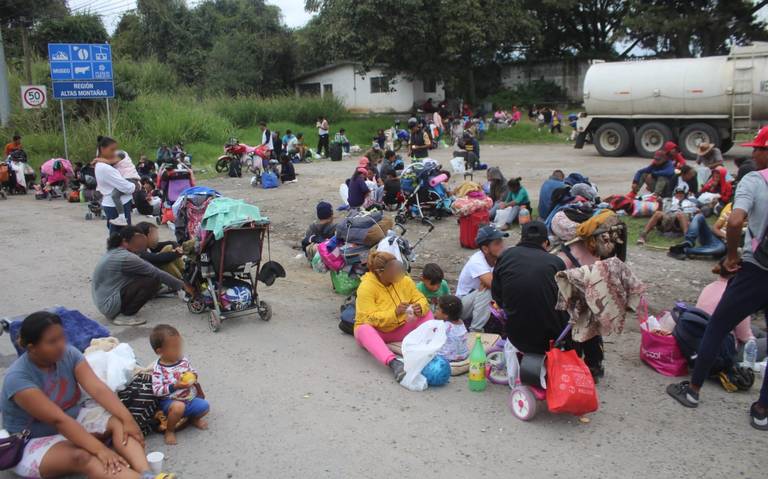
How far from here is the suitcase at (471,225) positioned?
9.83 metres

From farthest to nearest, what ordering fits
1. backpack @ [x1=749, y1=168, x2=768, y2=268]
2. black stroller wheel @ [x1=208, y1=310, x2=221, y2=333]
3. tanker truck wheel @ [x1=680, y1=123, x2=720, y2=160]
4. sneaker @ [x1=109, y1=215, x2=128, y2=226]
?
tanker truck wheel @ [x1=680, y1=123, x2=720, y2=160] → sneaker @ [x1=109, y1=215, x2=128, y2=226] → black stroller wheel @ [x1=208, y1=310, x2=221, y2=333] → backpack @ [x1=749, y1=168, x2=768, y2=268]

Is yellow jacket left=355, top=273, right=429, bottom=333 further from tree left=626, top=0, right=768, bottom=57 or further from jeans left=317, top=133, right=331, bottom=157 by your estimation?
tree left=626, top=0, right=768, bottom=57

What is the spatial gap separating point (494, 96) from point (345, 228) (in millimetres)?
31477

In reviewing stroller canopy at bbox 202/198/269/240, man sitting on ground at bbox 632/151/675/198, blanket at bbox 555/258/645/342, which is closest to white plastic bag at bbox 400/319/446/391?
blanket at bbox 555/258/645/342

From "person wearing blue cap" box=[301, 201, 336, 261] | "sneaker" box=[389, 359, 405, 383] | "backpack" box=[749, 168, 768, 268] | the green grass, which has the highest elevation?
the green grass

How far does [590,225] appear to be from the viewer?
493 centimetres

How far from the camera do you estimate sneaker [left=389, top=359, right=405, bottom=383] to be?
5168 millimetres

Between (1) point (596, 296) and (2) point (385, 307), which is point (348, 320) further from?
(1) point (596, 296)

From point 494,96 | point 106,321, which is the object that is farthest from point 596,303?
point 494,96

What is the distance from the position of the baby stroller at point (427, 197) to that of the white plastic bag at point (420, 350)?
6.59m

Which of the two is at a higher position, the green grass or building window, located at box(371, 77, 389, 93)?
building window, located at box(371, 77, 389, 93)

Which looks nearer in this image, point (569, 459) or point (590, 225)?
point (569, 459)

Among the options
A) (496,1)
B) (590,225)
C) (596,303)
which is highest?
(496,1)

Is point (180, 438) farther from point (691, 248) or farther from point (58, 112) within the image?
point (58, 112)
